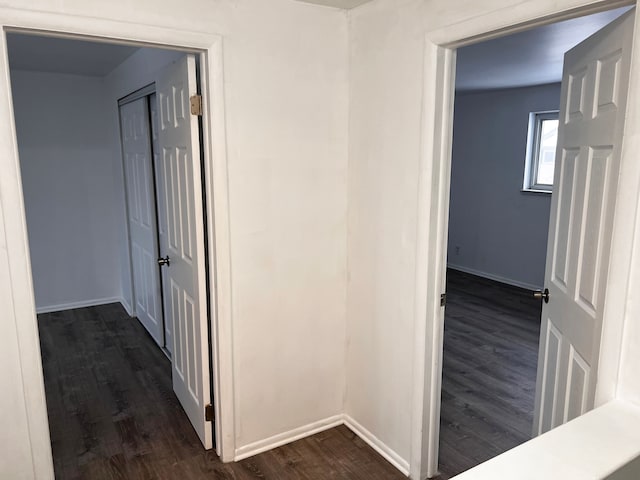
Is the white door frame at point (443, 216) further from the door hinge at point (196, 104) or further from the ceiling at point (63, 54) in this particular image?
the ceiling at point (63, 54)

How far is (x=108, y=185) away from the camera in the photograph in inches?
195

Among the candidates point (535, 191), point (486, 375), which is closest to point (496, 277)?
point (535, 191)

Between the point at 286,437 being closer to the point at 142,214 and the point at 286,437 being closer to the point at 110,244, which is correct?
the point at 142,214

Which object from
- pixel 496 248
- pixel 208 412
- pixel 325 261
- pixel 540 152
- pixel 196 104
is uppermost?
pixel 196 104

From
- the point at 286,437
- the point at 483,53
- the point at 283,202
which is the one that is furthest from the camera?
the point at 483,53

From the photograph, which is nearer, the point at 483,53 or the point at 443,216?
the point at 443,216

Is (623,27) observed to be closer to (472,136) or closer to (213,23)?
(213,23)

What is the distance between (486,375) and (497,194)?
3.16m

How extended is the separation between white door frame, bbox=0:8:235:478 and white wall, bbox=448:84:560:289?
4.23m

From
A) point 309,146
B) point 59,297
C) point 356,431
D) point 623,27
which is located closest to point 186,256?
point 309,146

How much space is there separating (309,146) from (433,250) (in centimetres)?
81

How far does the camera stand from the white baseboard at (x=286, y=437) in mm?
2574

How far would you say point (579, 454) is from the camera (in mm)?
1145

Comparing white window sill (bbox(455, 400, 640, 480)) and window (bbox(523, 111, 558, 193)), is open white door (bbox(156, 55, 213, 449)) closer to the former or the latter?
white window sill (bbox(455, 400, 640, 480))
